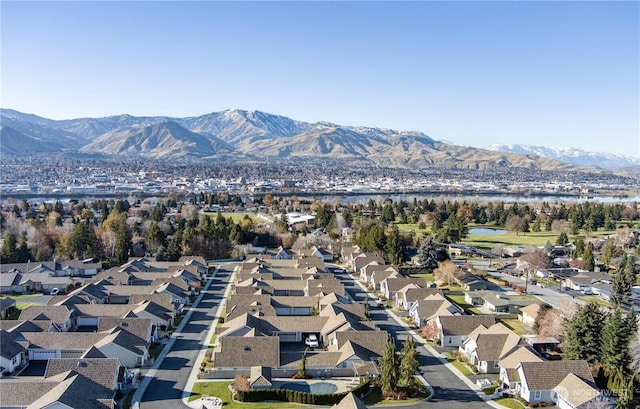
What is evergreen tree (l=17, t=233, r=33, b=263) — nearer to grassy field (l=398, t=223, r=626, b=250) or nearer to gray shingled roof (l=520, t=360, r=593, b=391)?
gray shingled roof (l=520, t=360, r=593, b=391)

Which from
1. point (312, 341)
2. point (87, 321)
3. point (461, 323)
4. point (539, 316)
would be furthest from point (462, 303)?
point (87, 321)

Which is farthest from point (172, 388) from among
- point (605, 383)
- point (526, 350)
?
point (605, 383)

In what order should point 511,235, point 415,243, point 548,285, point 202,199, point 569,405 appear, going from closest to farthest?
1. point 569,405
2. point 548,285
3. point 415,243
4. point 511,235
5. point 202,199

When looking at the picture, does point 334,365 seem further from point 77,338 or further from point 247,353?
point 77,338

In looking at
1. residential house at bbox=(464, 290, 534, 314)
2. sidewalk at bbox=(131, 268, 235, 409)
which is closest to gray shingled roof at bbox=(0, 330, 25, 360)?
sidewalk at bbox=(131, 268, 235, 409)

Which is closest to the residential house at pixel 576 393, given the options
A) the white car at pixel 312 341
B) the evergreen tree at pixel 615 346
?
the evergreen tree at pixel 615 346
